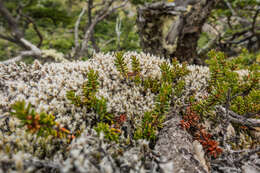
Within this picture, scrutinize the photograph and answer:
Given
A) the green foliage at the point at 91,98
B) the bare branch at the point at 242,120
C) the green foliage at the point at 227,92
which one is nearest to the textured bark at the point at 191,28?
the green foliage at the point at 227,92

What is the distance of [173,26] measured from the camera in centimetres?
551

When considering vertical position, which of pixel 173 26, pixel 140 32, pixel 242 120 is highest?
pixel 173 26

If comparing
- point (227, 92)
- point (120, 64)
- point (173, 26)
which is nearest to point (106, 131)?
point (120, 64)

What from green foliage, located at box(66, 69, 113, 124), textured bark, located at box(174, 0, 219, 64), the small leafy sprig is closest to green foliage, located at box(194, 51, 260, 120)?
green foliage, located at box(66, 69, 113, 124)

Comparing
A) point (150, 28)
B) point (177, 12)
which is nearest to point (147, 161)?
point (150, 28)

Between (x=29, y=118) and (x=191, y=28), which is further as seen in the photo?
(x=191, y=28)

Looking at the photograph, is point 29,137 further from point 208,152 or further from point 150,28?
point 150,28

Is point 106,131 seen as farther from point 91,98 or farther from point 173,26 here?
point 173,26

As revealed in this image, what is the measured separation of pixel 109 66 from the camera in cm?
316

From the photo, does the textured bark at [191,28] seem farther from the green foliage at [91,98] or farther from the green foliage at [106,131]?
the green foliage at [106,131]

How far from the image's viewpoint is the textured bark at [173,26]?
5.23 meters

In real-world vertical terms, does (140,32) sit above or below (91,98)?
above

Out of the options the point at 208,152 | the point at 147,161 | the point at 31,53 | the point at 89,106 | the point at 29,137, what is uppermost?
the point at 31,53

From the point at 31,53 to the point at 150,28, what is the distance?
6580 millimetres
